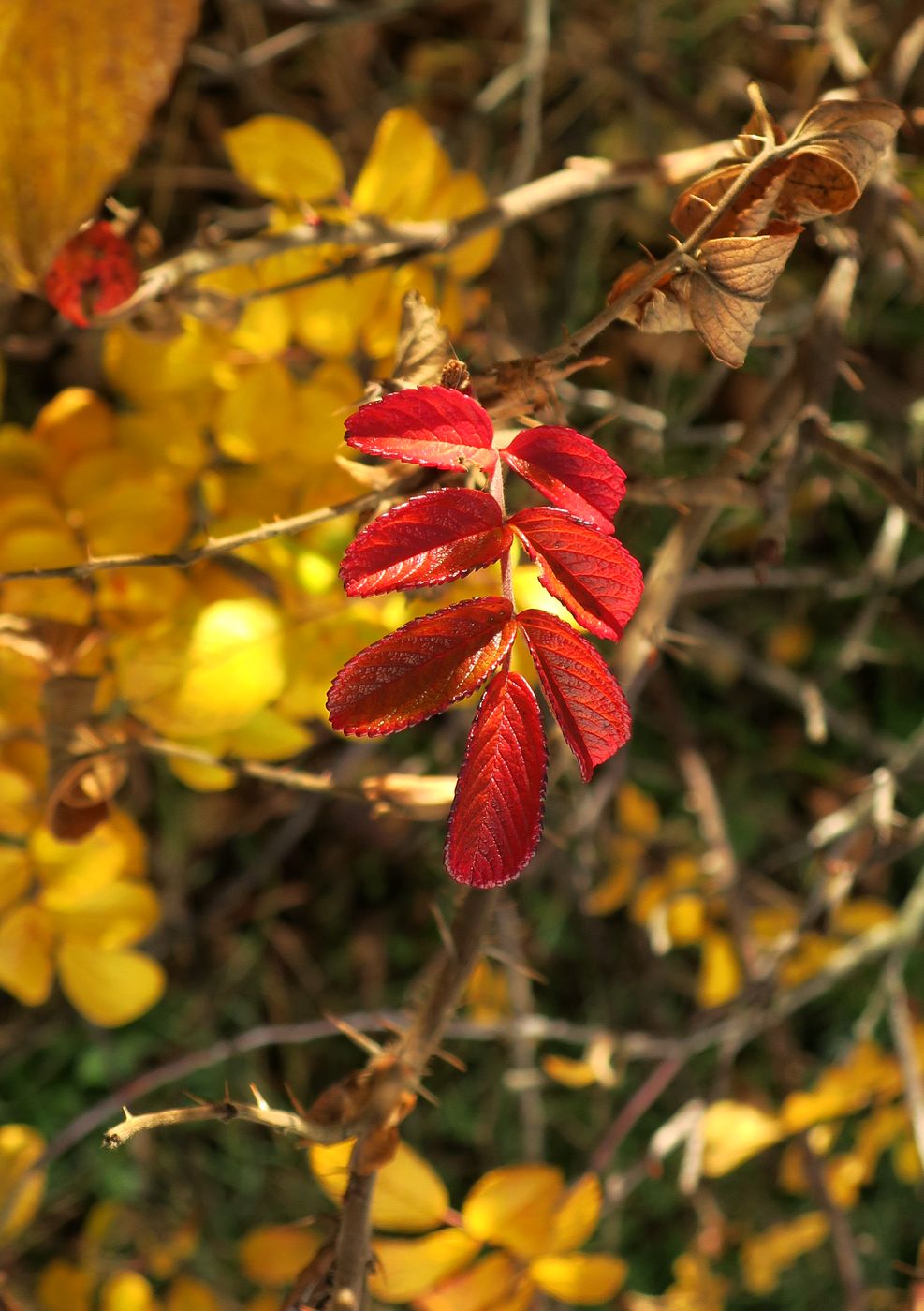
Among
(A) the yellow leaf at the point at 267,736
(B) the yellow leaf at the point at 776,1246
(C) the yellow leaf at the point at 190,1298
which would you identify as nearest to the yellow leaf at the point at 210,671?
(A) the yellow leaf at the point at 267,736

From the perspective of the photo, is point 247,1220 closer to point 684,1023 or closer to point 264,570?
point 684,1023

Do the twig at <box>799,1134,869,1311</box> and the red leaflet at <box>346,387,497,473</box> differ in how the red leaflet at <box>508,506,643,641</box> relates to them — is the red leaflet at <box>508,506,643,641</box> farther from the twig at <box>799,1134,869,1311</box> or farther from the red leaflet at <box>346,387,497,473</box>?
the twig at <box>799,1134,869,1311</box>

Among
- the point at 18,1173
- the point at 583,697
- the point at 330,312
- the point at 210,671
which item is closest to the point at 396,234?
the point at 330,312

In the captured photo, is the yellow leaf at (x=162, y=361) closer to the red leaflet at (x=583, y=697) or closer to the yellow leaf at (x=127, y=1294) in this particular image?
the red leaflet at (x=583, y=697)

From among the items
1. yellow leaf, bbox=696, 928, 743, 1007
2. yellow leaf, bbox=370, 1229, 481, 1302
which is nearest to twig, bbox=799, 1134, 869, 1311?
yellow leaf, bbox=696, 928, 743, 1007

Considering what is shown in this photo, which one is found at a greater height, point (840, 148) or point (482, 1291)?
point (840, 148)

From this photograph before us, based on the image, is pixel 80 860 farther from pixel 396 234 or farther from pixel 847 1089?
pixel 847 1089

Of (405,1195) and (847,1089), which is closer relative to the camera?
(405,1195)

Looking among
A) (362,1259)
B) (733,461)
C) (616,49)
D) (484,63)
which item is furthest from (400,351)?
(484,63)
